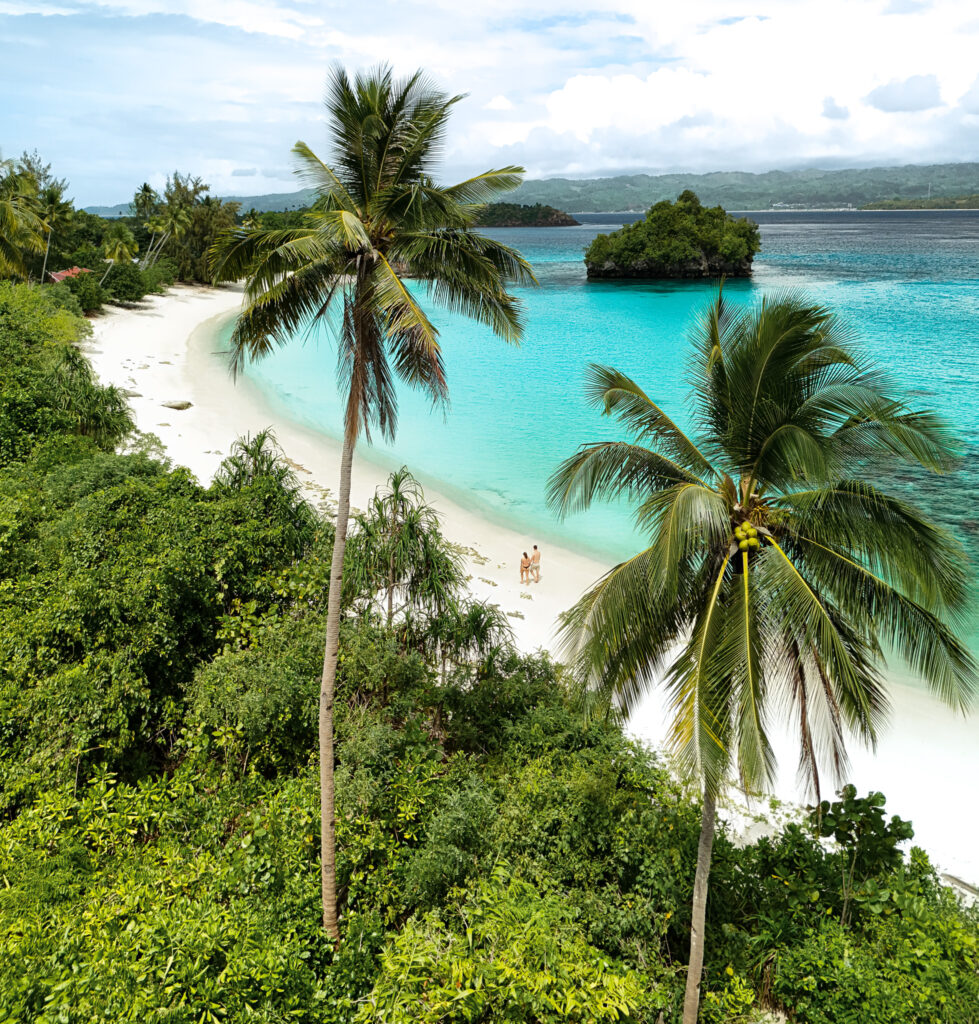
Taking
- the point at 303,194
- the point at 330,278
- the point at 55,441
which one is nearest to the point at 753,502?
the point at 330,278

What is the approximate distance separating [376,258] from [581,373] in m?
39.4

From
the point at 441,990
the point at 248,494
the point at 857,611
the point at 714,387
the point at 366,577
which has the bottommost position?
the point at 441,990

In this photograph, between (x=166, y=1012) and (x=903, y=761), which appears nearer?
(x=166, y=1012)

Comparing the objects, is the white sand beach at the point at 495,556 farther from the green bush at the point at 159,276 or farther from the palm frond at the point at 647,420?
the green bush at the point at 159,276

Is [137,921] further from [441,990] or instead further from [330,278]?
[330,278]

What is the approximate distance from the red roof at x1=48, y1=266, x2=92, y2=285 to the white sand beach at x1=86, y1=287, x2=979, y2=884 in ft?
15.4

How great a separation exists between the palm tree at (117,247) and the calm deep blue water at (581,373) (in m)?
16.8

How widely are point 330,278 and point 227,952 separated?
7259mm

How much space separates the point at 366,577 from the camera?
45.1 ft

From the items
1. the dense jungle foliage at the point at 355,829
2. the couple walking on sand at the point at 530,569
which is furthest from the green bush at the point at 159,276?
the dense jungle foliage at the point at 355,829

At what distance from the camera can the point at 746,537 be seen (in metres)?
6.34

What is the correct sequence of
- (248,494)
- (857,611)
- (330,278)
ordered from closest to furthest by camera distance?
(857,611) → (330,278) → (248,494)

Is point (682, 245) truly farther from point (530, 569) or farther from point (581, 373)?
point (530, 569)

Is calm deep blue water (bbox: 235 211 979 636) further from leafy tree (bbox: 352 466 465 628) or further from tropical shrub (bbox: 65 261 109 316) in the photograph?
tropical shrub (bbox: 65 261 109 316)
